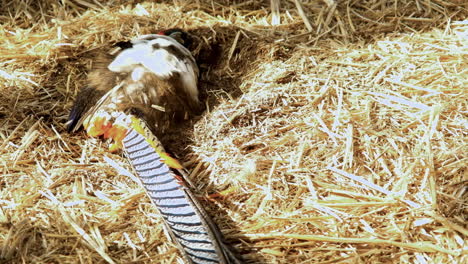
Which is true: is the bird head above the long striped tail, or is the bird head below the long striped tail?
above

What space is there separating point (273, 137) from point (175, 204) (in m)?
0.68

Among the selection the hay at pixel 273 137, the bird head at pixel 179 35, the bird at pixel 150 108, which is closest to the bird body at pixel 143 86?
the bird at pixel 150 108

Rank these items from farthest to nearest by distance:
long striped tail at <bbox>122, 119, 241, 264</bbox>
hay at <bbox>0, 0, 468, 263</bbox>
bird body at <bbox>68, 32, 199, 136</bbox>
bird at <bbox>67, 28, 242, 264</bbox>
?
bird body at <bbox>68, 32, 199, 136</bbox> < bird at <bbox>67, 28, 242, 264</bbox> < hay at <bbox>0, 0, 468, 263</bbox> < long striped tail at <bbox>122, 119, 241, 264</bbox>

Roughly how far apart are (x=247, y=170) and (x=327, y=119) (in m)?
0.53

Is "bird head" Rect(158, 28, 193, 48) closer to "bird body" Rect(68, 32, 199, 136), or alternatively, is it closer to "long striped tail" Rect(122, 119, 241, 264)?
"bird body" Rect(68, 32, 199, 136)

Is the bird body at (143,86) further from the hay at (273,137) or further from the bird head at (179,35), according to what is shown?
the bird head at (179,35)

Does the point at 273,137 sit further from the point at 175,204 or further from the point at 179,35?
the point at 179,35

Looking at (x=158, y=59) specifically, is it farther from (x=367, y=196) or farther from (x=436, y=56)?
(x=436, y=56)

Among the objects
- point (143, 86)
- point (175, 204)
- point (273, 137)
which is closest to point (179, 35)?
point (143, 86)

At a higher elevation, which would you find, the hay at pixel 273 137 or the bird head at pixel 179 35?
the bird head at pixel 179 35

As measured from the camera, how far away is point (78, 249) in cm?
208

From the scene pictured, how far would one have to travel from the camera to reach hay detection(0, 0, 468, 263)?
6.83 ft

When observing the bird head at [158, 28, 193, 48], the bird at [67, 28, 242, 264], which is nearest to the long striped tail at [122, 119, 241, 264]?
the bird at [67, 28, 242, 264]

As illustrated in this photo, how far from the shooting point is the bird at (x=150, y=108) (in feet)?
7.19
